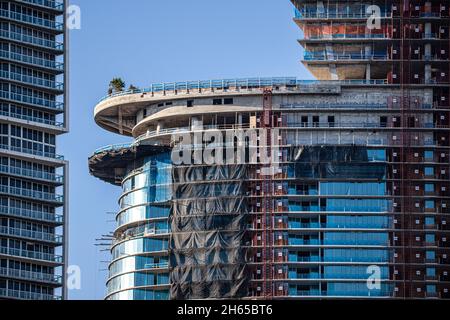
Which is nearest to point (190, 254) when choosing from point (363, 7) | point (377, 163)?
point (377, 163)

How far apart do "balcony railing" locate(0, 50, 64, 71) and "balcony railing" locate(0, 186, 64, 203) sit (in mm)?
16141

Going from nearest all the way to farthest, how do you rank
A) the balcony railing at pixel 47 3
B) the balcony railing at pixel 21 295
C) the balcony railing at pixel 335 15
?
the balcony railing at pixel 21 295, the balcony railing at pixel 47 3, the balcony railing at pixel 335 15

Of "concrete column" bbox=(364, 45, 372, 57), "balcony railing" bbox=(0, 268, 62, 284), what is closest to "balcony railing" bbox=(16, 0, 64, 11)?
"balcony railing" bbox=(0, 268, 62, 284)

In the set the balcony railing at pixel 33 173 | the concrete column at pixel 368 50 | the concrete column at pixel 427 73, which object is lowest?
the balcony railing at pixel 33 173

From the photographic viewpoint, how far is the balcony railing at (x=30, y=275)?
175 metres

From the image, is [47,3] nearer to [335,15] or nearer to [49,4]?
[49,4]

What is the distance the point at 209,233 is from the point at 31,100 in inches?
1086

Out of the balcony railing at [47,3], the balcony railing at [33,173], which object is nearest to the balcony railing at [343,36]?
the balcony railing at [47,3]

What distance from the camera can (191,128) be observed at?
191 metres

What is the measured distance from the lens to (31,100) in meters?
185

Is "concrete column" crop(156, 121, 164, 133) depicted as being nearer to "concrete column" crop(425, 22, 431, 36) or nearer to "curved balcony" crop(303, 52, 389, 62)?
"curved balcony" crop(303, 52, 389, 62)

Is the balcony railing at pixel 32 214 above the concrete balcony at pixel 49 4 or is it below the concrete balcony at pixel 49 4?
below

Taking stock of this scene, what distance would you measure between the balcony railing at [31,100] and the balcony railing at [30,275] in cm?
2146

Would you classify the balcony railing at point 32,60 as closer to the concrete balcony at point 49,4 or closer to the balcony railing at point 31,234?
the concrete balcony at point 49,4
